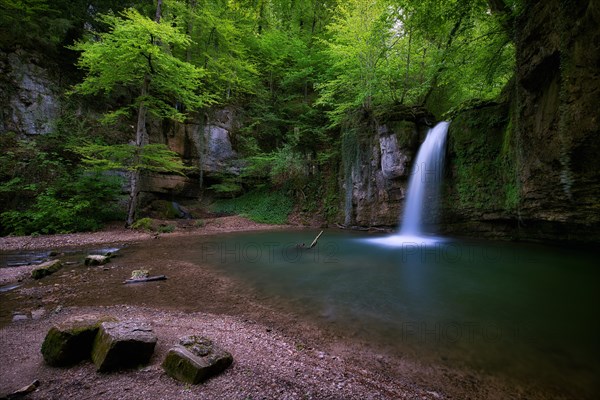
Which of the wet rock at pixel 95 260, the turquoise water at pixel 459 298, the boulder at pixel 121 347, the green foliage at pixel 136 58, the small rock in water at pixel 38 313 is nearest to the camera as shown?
the boulder at pixel 121 347

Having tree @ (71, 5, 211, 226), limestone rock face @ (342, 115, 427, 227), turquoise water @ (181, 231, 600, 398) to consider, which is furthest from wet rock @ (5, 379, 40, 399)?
limestone rock face @ (342, 115, 427, 227)

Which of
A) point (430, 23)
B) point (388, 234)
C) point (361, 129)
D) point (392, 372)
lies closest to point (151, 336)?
point (392, 372)

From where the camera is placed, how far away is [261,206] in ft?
54.1

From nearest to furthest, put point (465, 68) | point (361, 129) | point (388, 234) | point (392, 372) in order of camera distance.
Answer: point (392, 372)
point (465, 68)
point (388, 234)
point (361, 129)

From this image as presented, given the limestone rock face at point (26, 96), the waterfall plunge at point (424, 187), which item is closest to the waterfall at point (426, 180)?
the waterfall plunge at point (424, 187)

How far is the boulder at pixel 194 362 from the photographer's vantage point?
196 cm

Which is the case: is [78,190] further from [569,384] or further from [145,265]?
[569,384]

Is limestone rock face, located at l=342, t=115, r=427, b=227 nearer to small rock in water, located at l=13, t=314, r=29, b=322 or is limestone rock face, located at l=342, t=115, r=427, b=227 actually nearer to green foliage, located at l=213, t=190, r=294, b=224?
green foliage, located at l=213, t=190, r=294, b=224

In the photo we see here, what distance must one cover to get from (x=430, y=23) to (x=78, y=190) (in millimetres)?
13556

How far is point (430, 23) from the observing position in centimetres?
712

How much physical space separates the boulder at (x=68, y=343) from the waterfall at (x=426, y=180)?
10.4 m

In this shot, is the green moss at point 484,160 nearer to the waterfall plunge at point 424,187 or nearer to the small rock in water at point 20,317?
the waterfall plunge at point 424,187

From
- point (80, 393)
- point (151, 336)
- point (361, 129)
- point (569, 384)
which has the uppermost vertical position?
point (361, 129)

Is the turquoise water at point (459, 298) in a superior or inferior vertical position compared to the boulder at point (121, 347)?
inferior
